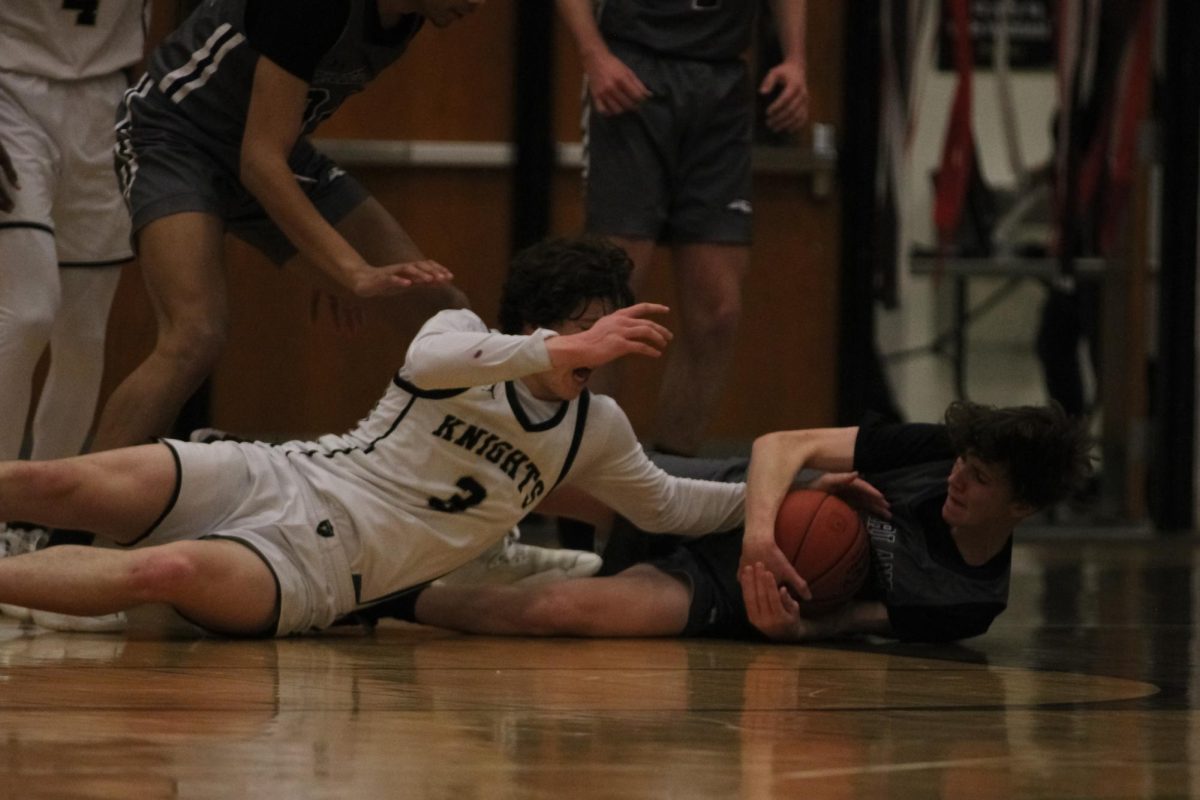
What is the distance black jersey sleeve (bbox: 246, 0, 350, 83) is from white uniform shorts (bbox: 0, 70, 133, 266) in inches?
27.2

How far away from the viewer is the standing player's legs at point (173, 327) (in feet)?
13.1

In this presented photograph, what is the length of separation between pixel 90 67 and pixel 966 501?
7.63 ft

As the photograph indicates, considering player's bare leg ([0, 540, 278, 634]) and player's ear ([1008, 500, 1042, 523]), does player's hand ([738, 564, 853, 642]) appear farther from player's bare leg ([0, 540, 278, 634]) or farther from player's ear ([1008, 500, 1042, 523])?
player's bare leg ([0, 540, 278, 634])

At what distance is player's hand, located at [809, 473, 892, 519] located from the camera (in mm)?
3797

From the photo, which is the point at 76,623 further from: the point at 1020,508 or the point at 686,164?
the point at 686,164

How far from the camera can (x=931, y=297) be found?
9.42m

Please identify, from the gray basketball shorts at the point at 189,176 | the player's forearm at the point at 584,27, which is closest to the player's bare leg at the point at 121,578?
the gray basketball shorts at the point at 189,176

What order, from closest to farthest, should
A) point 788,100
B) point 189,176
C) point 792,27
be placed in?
point 189,176 < point 788,100 < point 792,27

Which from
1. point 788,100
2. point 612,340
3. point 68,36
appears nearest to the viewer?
point 612,340

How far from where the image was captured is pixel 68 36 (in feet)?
14.7

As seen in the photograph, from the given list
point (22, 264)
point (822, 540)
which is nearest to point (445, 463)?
point (822, 540)

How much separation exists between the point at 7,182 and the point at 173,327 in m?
0.53

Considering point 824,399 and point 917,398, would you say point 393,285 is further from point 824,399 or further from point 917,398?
point 917,398

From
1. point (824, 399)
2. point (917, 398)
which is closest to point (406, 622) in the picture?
point (824, 399)
